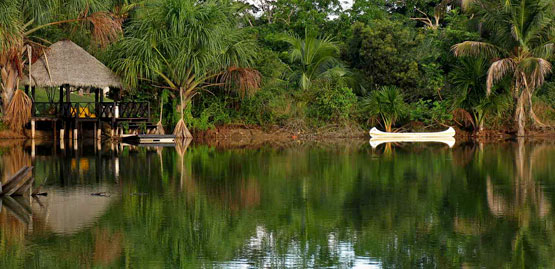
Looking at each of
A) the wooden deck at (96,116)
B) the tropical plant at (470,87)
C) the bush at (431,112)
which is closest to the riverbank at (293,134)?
the tropical plant at (470,87)

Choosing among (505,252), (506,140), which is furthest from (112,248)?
(506,140)

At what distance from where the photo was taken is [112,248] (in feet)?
31.7

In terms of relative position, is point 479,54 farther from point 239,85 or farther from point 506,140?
point 239,85

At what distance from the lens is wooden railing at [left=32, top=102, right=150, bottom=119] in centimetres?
3256

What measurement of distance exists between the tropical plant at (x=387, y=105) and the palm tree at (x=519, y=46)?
10.9ft

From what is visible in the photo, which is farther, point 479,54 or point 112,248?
point 479,54

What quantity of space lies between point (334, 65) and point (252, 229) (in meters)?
28.7

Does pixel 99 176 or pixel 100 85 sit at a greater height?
pixel 100 85

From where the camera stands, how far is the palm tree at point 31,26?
29.9 m

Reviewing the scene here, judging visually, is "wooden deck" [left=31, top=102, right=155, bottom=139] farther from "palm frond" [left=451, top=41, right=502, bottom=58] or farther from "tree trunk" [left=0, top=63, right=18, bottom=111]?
"palm frond" [left=451, top=41, right=502, bottom=58]

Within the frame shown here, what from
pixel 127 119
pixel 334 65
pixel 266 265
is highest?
pixel 334 65

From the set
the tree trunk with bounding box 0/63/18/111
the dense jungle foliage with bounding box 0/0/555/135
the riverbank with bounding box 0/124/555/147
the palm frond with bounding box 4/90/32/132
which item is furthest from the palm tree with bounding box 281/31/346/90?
the tree trunk with bounding box 0/63/18/111

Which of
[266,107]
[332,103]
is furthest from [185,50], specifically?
[332,103]

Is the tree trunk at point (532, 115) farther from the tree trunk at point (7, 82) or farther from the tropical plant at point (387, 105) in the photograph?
the tree trunk at point (7, 82)
